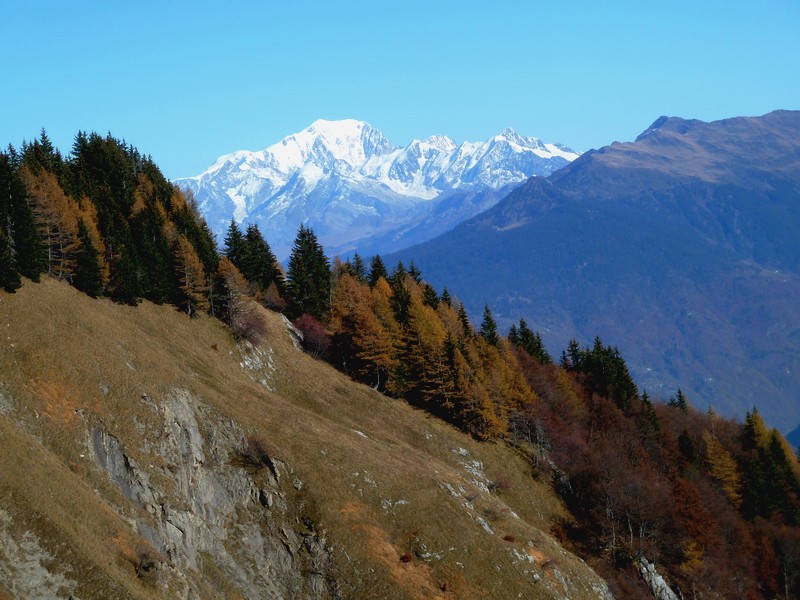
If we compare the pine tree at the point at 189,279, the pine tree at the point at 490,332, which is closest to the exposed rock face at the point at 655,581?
the pine tree at the point at 490,332

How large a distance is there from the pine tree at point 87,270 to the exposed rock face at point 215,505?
1987 centimetres

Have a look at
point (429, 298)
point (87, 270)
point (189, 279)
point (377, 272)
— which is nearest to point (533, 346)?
point (429, 298)

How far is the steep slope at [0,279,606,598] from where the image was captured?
35.7 meters

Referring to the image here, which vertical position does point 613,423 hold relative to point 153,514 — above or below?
below

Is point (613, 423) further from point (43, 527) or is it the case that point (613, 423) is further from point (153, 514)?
point (43, 527)

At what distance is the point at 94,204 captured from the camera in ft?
271

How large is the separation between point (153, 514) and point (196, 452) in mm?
7992

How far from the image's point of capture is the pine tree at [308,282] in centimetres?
9275

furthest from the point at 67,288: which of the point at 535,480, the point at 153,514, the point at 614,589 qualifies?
the point at 614,589

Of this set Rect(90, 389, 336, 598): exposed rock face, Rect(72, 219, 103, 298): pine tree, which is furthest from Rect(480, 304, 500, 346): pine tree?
Rect(72, 219, 103, 298): pine tree

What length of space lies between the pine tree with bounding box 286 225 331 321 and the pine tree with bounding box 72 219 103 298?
3015 cm

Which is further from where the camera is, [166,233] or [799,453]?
[799,453]

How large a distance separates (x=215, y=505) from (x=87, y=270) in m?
29.8

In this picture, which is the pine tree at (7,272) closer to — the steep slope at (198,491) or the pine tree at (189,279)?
the steep slope at (198,491)
